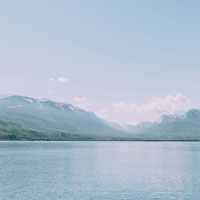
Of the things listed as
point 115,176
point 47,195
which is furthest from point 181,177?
point 47,195

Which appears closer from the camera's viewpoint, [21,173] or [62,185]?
[62,185]

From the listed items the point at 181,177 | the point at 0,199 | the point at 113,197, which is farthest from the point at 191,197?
the point at 0,199

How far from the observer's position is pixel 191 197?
6650 centimetres

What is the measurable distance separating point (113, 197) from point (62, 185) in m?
20.2

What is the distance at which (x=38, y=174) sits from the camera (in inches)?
3939

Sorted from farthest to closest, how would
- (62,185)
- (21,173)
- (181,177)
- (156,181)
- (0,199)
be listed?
1. (21,173)
2. (181,177)
3. (156,181)
4. (62,185)
5. (0,199)

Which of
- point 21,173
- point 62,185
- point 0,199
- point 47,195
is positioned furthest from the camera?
point 21,173

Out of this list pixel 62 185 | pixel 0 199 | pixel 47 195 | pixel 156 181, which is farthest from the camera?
pixel 156 181

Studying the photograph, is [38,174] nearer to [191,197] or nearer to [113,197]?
[113,197]

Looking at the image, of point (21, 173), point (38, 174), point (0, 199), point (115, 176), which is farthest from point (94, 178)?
point (0, 199)

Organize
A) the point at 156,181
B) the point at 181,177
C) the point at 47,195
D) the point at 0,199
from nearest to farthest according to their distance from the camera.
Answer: the point at 0,199 < the point at 47,195 < the point at 156,181 < the point at 181,177

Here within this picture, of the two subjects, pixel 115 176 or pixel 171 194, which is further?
pixel 115 176

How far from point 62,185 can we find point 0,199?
20.9 m

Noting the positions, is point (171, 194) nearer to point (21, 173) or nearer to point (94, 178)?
point (94, 178)
